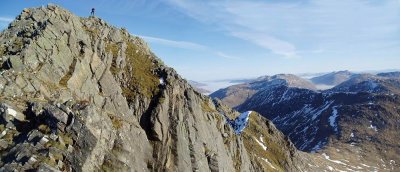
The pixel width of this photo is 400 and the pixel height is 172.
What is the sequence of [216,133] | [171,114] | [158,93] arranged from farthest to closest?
[216,133] → [158,93] → [171,114]

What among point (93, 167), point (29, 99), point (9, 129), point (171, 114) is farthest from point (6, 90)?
point (171, 114)

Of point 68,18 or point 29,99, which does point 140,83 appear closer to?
point 68,18

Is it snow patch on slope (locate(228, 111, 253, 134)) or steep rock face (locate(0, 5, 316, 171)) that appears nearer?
steep rock face (locate(0, 5, 316, 171))

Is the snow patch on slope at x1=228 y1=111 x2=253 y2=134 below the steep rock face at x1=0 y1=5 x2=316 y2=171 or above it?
below

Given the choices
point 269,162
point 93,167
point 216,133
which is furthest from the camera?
point 269,162

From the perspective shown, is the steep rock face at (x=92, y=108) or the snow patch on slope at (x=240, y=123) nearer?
the steep rock face at (x=92, y=108)

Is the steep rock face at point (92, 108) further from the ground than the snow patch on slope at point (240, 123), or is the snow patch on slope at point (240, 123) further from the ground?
the steep rock face at point (92, 108)

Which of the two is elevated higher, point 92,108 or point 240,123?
point 92,108

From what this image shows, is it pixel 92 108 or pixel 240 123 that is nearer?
pixel 92 108
